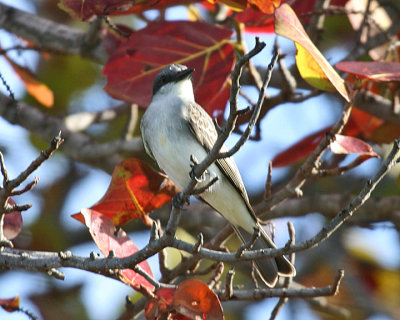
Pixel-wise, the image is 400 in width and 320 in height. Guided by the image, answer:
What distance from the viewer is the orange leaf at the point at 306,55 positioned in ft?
9.33

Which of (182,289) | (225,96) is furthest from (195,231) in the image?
(182,289)

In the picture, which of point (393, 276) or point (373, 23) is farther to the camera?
point (393, 276)

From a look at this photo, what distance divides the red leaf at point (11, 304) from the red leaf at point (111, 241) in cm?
46

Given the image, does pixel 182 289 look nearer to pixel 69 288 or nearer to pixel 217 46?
pixel 217 46

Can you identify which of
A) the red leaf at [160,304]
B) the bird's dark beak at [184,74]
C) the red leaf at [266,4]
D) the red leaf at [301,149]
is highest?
the red leaf at [266,4]

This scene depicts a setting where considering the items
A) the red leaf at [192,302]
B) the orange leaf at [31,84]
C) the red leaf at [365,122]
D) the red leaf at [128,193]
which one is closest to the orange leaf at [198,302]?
the red leaf at [192,302]

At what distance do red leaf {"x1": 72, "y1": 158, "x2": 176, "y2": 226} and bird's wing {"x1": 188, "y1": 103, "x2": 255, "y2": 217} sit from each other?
1.66 ft

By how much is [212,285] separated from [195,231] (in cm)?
178

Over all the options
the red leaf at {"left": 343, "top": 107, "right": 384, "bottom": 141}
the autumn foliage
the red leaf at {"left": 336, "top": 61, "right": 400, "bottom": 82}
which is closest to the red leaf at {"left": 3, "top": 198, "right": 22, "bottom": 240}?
the autumn foliage

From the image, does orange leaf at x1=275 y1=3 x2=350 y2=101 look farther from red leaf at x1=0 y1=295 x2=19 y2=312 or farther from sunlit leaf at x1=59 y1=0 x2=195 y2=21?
red leaf at x1=0 y1=295 x2=19 y2=312

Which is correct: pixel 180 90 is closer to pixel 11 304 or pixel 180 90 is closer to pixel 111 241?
pixel 111 241

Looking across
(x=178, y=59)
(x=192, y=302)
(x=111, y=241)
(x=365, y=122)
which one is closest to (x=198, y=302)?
(x=192, y=302)

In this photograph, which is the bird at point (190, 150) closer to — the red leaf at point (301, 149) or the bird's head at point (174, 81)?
the bird's head at point (174, 81)

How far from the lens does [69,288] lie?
5.42 metres
